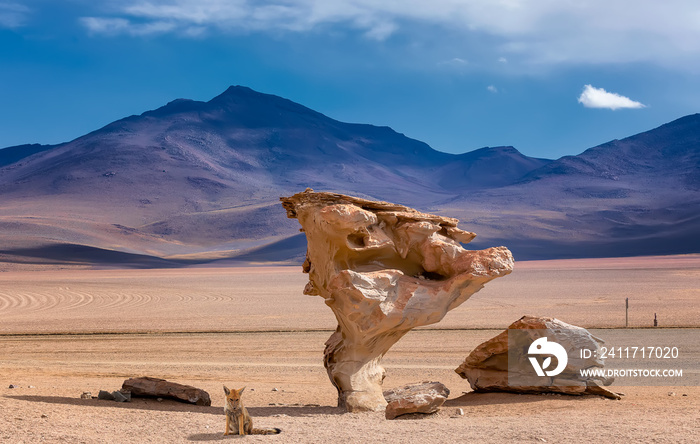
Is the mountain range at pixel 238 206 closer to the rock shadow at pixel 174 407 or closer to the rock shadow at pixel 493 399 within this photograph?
the rock shadow at pixel 174 407

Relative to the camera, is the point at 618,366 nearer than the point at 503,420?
No

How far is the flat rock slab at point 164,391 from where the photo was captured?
11609 mm

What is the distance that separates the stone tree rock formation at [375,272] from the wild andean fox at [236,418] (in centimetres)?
254

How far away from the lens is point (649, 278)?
2083 inches

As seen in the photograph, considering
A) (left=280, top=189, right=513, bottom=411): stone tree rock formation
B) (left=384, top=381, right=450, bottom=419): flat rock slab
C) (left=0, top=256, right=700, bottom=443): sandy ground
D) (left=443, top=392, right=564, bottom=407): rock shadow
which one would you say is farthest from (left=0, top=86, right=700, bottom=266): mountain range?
(left=384, top=381, right=450, bottom=419): flat rock slab

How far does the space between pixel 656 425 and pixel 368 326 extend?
13.4 ft

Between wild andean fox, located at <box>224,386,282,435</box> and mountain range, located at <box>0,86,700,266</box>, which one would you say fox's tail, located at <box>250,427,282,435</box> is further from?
mountain range, located at <box>0,86,700,266</box>

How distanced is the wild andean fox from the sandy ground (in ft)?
0.84

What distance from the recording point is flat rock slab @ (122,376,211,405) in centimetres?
1161

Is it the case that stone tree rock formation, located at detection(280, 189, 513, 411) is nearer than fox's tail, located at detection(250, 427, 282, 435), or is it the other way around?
fox's tail, located at detection(250, 427, 282, 435)

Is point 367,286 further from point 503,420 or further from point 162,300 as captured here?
point 162,300

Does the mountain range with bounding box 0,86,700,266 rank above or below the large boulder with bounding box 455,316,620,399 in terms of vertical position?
above

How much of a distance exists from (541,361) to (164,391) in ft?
20.3

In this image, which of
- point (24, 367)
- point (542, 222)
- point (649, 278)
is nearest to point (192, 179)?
point (542, 222)
